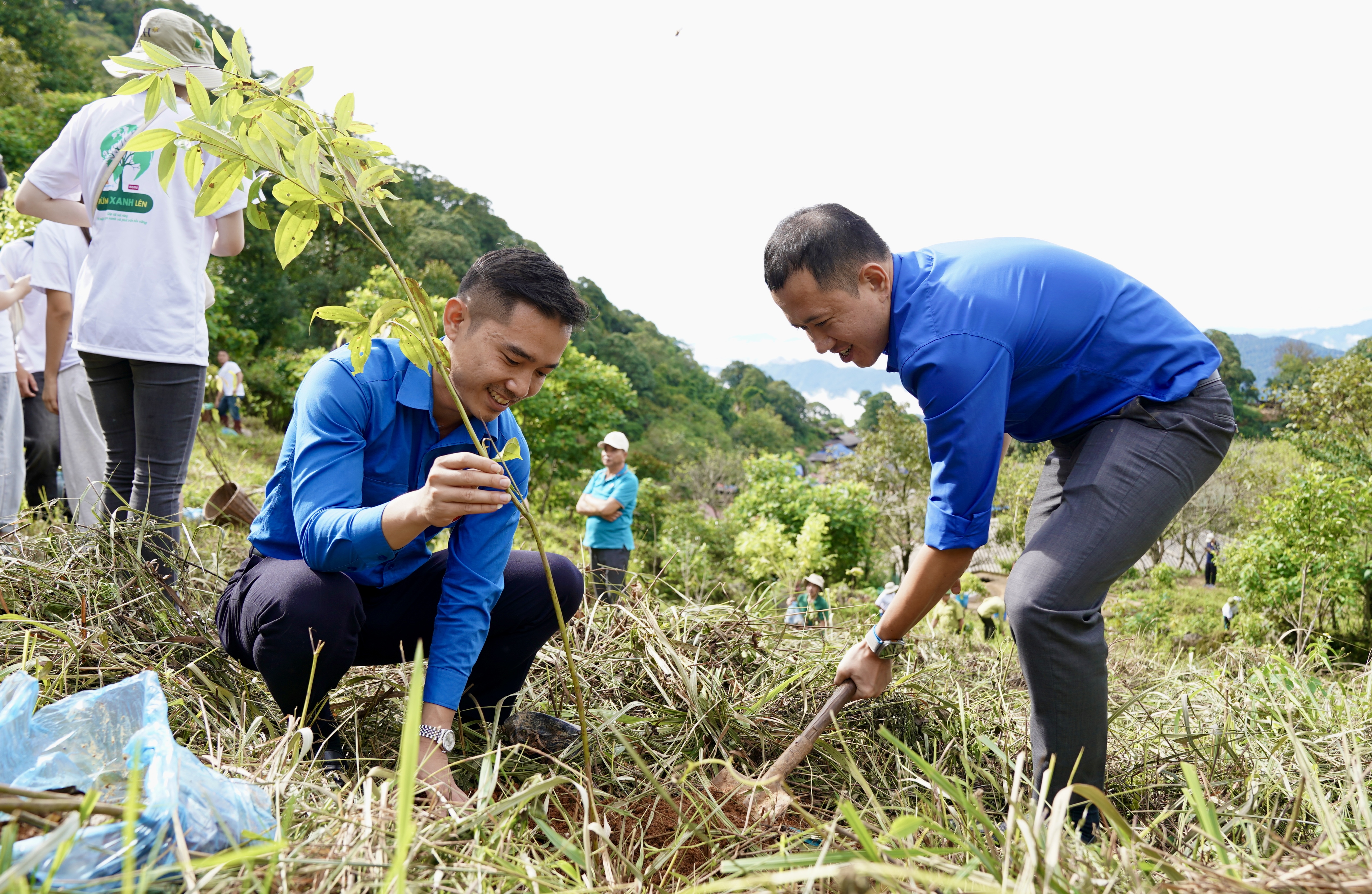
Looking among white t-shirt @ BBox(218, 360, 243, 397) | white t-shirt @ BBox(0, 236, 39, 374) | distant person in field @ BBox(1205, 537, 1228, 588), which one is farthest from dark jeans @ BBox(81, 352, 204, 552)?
distant person in field @ BBox(1205, 537, 1228, 588)

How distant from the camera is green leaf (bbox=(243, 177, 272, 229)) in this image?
4.15 feet

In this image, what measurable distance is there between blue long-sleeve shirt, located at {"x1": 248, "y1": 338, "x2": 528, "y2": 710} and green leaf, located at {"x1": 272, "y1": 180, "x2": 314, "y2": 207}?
49cm

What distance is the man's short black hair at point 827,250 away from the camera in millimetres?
1786

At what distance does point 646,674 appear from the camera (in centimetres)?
218

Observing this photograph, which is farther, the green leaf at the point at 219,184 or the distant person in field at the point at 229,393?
the distant person in field at the point at 229,393

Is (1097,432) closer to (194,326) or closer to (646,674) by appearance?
(646,674)

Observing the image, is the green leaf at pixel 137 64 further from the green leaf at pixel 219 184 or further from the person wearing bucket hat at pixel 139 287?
the person wearing bucket hat at pixel 139 287

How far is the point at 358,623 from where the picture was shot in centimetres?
169

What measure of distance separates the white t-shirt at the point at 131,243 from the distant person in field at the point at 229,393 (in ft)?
40.1

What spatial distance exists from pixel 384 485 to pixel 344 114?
827 mm

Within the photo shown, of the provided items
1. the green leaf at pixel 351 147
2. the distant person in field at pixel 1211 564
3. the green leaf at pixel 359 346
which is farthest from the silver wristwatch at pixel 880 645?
the distant person in field at pixel 1211 564

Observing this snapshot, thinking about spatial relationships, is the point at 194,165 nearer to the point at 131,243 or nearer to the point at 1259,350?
the point at 131,243

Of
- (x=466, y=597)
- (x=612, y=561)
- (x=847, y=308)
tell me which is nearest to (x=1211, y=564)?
(x=612, y=561)

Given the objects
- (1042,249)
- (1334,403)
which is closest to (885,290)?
(1042,249)
